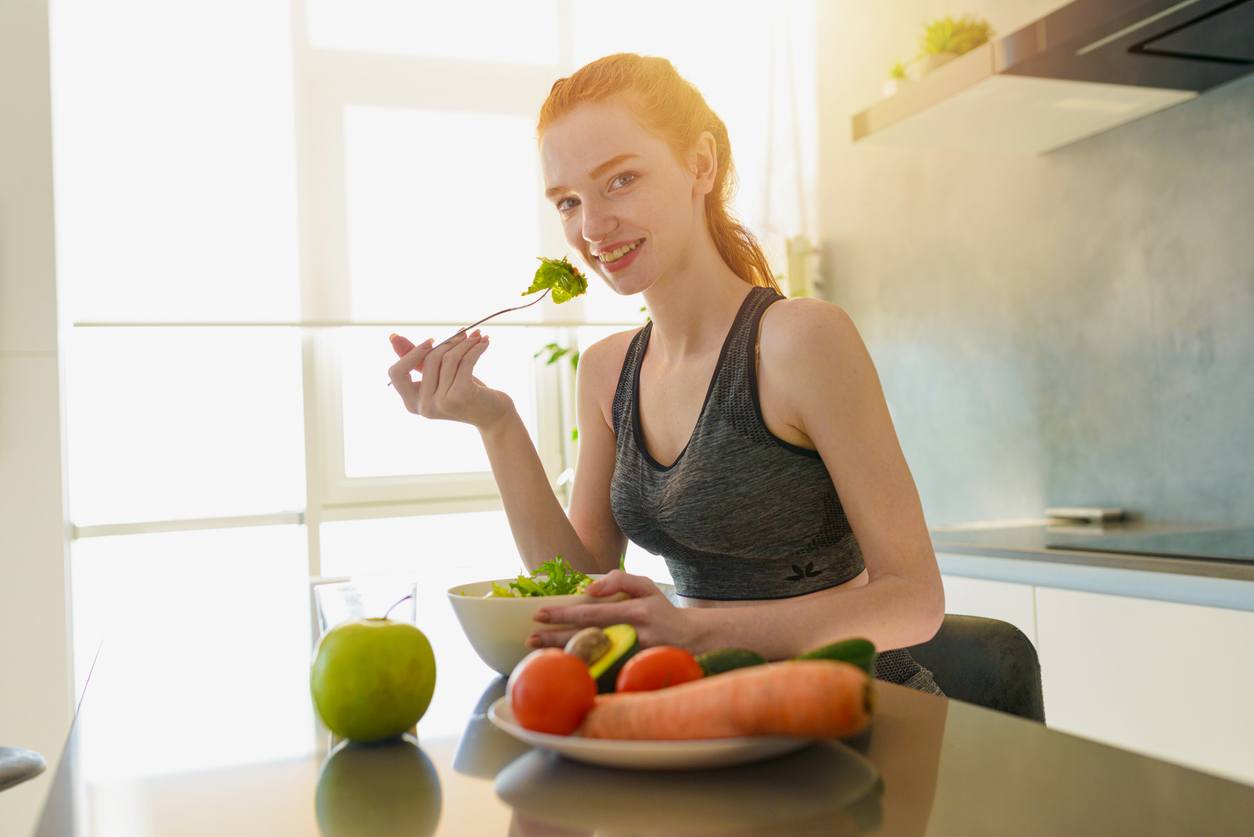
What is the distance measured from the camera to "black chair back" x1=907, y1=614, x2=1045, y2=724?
1.30 metres

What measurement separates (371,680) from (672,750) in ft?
0.89

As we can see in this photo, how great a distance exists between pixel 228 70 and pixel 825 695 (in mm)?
3763

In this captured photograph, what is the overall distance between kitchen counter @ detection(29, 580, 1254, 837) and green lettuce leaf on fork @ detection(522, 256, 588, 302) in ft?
2.77

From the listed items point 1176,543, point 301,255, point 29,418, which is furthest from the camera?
point 301,255

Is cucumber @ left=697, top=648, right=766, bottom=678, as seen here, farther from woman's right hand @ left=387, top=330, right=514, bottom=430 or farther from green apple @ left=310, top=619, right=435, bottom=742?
woman's right hand @ left=387, top=330, right=514, bottom=430

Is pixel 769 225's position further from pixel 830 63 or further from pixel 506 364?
pixel 506 364

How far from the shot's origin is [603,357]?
1834 millimetres

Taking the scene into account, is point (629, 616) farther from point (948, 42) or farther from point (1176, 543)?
point (948, 42)

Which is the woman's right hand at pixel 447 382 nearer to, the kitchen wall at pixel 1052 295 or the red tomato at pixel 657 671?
the red tomato at pixel 657 671

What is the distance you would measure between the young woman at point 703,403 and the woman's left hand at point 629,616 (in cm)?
28

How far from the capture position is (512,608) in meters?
0.97

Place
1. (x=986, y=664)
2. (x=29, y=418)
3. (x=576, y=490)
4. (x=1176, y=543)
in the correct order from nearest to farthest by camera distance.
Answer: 1. (x=986, y=664)
2. (x=576, y=490)
3. (x=1176, y=543)
4. (x=29, y=418)

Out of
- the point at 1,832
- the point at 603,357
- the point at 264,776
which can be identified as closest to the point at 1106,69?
the point at 603,357

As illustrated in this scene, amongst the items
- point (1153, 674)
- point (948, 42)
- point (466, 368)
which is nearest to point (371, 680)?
point (466, 368)
